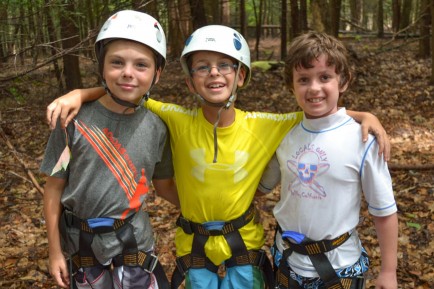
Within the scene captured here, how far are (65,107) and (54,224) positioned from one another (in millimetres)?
698

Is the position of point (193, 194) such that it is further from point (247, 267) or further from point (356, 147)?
point (356, 147)

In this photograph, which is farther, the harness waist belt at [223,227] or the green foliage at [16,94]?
the green foliage at [16,94]

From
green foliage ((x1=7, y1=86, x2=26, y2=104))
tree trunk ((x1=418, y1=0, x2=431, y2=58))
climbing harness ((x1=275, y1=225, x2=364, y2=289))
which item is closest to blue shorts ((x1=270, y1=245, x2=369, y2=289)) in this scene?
climbing harness ((x1=275, y1=225, x2=364, y2=289))

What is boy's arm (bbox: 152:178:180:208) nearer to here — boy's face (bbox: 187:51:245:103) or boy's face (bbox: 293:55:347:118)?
boy's face (bbox: 187:51:245:103)

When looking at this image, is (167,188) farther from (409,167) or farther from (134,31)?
(409,167)

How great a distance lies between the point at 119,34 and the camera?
7.94ft

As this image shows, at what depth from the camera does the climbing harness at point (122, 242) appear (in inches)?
96.3

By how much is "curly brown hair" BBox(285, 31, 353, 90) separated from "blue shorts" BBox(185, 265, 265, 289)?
128 centimetres

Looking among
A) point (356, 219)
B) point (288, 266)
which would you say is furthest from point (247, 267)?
point (356, 219)

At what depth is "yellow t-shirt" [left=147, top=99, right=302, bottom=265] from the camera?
2.59 metres

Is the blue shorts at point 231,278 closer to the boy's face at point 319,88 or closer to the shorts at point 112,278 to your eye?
the shorts at point 112,278

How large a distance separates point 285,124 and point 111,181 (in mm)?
1129

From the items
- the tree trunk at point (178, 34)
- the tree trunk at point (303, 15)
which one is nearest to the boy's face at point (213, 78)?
the tree trunk at point (303, 15)

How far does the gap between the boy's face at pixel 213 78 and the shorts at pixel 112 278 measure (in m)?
1.16
